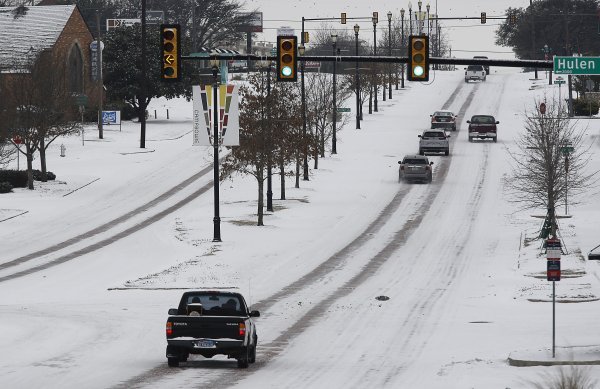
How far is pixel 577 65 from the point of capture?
3222cm

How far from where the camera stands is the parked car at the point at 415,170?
72.6 metres

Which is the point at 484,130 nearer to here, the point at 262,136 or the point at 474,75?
the point at 262,136

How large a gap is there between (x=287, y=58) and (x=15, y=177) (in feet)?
135

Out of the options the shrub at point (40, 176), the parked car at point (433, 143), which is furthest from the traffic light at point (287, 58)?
the parked car at point (433, 143)

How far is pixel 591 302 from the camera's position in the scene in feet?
128

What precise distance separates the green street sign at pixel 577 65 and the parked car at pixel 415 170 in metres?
40.2

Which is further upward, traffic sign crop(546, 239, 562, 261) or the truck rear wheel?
traffic sign crop(546, 239, 562, 261)

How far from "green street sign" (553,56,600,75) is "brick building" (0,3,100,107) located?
75.2 metres

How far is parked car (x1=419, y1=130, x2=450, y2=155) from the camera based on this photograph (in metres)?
83.5

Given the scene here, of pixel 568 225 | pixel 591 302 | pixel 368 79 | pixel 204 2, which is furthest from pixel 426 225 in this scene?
pixel 204 2

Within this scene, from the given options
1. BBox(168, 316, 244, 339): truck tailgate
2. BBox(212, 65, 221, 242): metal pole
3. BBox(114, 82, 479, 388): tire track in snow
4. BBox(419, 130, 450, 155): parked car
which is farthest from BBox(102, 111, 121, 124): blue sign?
BBox(168, 316, 244, 339): truck tailgate

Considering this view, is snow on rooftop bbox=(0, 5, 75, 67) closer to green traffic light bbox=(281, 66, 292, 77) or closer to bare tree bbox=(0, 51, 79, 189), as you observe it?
bare tree bbox=(0, 51, 79, 189)

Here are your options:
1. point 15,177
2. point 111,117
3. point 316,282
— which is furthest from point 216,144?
point 111,117

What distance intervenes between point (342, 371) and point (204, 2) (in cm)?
13711
